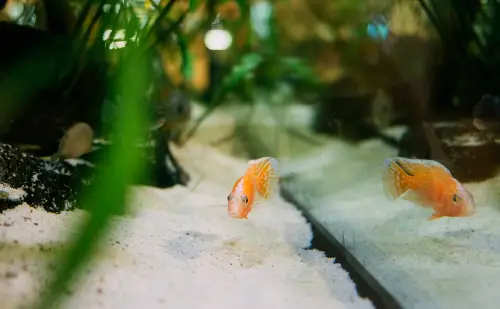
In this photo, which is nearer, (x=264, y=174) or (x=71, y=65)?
(x=264, y=174)

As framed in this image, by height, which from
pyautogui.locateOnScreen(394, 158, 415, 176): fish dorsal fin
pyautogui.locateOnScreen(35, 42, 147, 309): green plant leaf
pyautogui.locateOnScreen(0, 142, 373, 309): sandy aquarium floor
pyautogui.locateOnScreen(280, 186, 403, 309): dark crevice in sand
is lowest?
pyautogui.locateOnScreen(280, 186, 403, 309): dark crevice in sand

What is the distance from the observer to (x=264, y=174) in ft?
5.32

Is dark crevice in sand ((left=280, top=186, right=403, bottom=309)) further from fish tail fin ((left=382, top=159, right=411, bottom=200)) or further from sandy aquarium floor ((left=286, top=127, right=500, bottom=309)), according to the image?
fish tail fin ((left=382, top=159, right=411, bottom=200))

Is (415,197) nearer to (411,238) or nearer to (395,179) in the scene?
(395,179)

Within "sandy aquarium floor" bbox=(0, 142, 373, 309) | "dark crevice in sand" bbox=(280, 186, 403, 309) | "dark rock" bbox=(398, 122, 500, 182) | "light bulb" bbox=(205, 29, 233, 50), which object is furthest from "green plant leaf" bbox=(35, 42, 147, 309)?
"light bulb" bbox=(205, 29, 233, 50)

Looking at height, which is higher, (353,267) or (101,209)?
(101,209)

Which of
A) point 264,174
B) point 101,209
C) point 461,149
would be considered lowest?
point 461,149

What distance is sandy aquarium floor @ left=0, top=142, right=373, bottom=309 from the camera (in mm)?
1194

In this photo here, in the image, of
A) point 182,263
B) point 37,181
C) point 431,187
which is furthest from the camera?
point 37,181

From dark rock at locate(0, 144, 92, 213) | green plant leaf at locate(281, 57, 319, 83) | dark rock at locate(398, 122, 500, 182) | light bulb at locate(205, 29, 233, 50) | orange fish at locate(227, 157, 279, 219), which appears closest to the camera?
orange fish at locate(227, 157, 279, 219)

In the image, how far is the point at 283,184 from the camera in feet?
8.93

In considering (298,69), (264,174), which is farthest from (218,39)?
(264,174)

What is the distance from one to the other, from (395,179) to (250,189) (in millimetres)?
484

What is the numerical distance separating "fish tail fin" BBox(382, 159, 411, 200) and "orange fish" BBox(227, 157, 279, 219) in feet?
1.26
